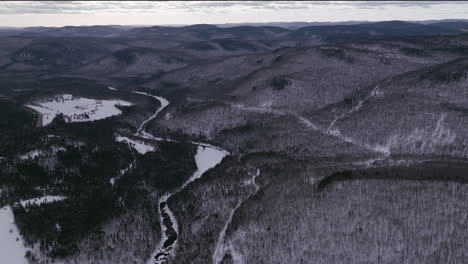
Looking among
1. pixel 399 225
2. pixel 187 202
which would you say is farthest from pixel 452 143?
pixel 187 202

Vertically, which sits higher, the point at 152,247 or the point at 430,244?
the point at 430,244

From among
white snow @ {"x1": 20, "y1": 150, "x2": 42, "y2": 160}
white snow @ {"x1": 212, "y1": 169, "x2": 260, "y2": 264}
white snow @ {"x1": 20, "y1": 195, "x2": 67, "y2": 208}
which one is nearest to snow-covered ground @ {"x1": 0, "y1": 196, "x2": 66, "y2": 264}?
white snow @ {"x1": 20, "y1": 195, "x2": 67, "y2": 208}

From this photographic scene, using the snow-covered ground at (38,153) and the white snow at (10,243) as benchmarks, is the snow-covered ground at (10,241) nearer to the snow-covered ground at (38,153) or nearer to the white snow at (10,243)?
the white snow at (10,243)

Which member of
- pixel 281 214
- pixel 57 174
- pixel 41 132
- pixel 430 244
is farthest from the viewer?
pixel 41 132

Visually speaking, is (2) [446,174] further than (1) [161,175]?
No

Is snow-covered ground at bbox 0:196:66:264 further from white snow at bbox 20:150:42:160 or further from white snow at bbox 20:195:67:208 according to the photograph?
white snow at bbox 20:150:42:160

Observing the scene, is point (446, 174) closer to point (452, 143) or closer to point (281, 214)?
point (452, 143)

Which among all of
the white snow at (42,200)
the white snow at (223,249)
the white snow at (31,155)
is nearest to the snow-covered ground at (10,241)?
the white snow at (42,200)
